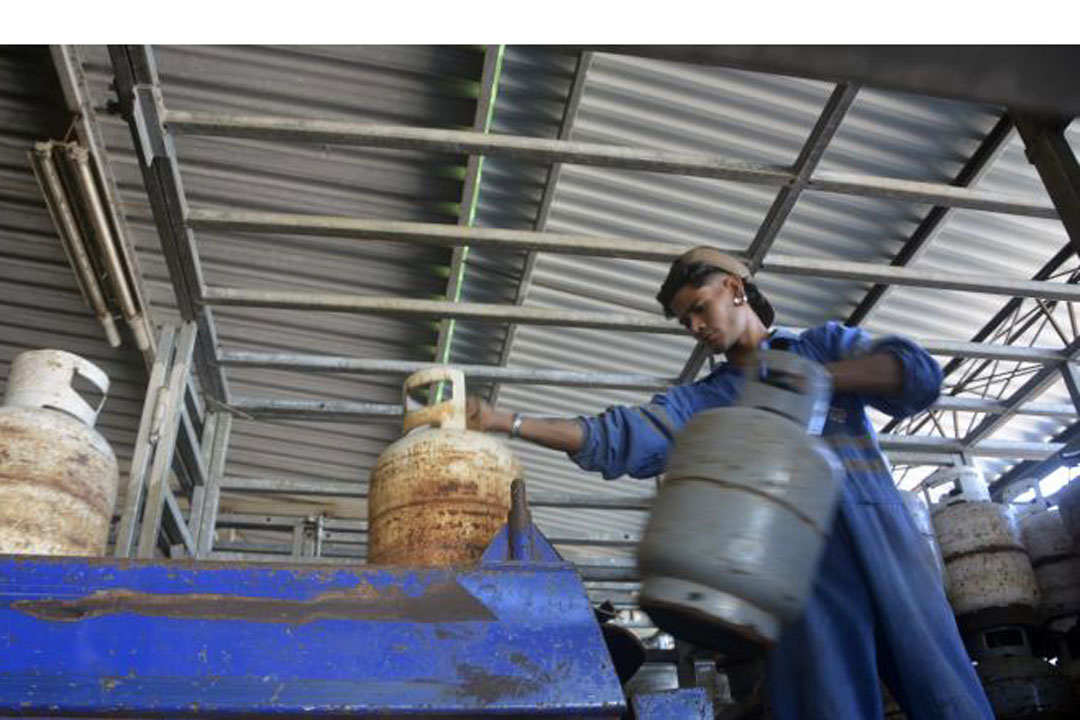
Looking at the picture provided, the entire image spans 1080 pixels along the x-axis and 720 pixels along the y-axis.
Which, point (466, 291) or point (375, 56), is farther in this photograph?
point (466, 291)

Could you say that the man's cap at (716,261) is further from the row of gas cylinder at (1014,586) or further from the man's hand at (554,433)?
the row of gas cylinder at (1014,586)

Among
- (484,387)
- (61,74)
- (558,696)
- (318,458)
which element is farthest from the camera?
(318,458)

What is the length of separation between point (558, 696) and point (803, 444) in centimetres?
78

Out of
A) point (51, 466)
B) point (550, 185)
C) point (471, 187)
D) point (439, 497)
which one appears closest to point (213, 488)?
point (471, 187)

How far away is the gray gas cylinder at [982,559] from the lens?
5.20 m

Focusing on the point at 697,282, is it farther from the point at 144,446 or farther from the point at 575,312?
the point at 144,446

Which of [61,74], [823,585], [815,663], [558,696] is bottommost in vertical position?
[558,696]

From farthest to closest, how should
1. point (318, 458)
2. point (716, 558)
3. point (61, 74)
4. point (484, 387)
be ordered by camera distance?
point (318, 458)
point (484, 387)
point (61, 74)
point (716, 558)

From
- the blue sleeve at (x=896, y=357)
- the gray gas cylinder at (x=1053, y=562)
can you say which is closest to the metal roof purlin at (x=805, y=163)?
the blue sleeve at (x=896, y=357)

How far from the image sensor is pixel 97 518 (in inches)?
132

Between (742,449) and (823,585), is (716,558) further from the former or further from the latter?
(823,585)

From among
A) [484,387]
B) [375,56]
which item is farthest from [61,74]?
[484,387]

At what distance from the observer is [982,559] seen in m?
5.38

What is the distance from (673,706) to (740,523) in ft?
1.92
